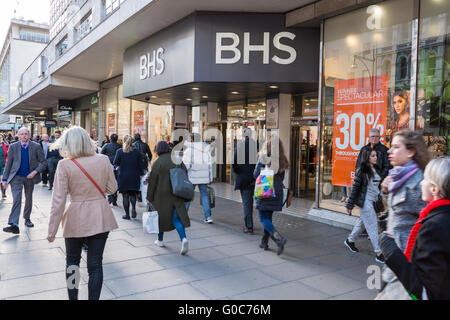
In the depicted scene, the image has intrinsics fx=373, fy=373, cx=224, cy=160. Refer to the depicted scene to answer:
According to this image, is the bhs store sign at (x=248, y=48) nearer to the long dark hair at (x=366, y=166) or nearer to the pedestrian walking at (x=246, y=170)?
the pedestrian walking at (x=246, y=170)

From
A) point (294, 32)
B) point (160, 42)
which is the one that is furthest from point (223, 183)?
point (294, 32)

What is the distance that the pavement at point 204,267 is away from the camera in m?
4.06

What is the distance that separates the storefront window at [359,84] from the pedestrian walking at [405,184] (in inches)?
167

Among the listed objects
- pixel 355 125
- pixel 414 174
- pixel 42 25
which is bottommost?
pixel 414 174

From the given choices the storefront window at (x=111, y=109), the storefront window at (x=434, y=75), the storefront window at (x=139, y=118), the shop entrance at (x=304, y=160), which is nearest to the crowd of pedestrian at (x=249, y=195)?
the storefront window at (x=434, y=75)

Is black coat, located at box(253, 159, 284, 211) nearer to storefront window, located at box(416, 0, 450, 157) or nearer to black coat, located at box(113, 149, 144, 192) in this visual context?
storefront window, located at box(416, 0, 450, 157)

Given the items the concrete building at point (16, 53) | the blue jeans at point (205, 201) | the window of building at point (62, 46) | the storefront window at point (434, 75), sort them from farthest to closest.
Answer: the concrete building at point (16, 53)
the window of building at point (62, 46)
the blue jeans at point (205, 201)
the storefront window at point (434, 75)

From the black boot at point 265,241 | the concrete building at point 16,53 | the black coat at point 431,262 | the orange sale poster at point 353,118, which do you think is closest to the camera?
the black coat at point 431,262

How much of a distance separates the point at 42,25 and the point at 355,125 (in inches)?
3040

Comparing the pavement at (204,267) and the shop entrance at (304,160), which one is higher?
the shop entrance at (304,160)

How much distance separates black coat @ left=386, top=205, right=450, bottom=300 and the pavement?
88.9 inches

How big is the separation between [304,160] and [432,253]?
9.99 m
